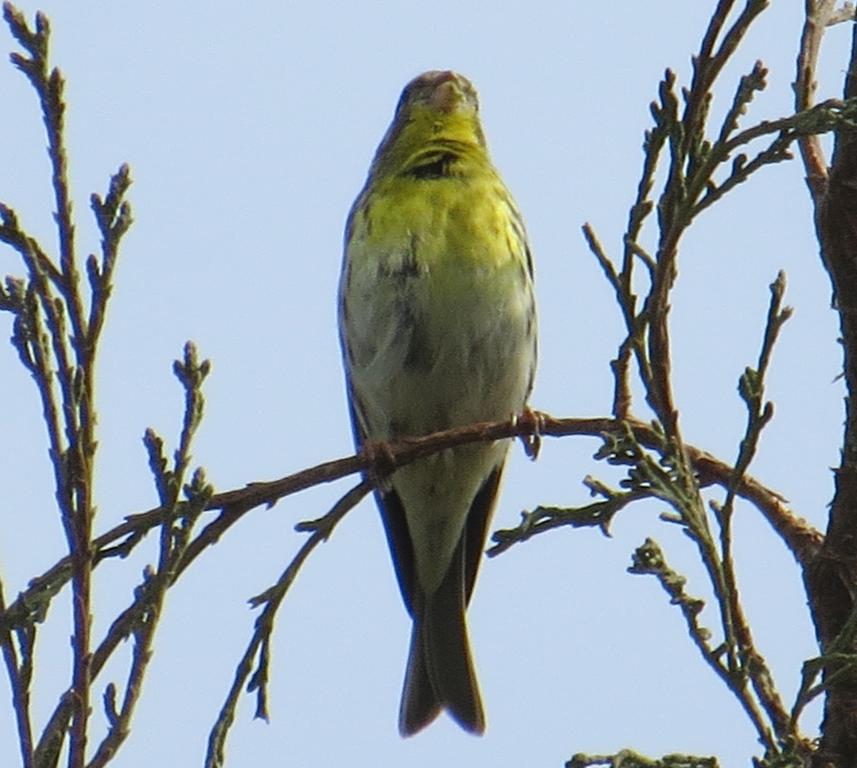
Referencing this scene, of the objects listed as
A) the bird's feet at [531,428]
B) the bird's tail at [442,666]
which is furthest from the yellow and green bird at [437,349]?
the bird's feet at [531,428]

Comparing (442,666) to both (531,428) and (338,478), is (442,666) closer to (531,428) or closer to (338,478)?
(531,428)

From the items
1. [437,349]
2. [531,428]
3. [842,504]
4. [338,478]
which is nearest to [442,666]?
[437,349]

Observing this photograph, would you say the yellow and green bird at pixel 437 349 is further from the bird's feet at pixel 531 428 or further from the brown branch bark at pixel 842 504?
the brown branch bark at pixel 842 504

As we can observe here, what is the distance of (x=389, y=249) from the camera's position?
12.7ft

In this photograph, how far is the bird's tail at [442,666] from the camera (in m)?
4.11

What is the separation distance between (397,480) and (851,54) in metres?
2.15

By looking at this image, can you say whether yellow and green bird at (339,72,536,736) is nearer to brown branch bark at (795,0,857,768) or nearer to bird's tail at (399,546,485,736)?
bird's tail at (399,546,485,736)

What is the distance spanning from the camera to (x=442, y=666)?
4223mm

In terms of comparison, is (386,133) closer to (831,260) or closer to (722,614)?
(831,260)

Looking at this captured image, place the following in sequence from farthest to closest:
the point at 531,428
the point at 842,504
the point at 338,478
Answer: the point at 531,428 → the point at 338,478 → the point at 842,504

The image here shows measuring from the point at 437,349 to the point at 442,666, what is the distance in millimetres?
Answer: 940

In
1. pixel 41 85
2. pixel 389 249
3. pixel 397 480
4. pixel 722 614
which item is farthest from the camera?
pixel 397 480

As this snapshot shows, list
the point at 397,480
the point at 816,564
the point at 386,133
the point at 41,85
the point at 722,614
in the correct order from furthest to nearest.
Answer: the point at 386,133, the point at 397,480, the point at 816,564, the point at 41,85, the point at 722,614

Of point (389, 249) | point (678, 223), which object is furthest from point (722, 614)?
point (389, 249)
